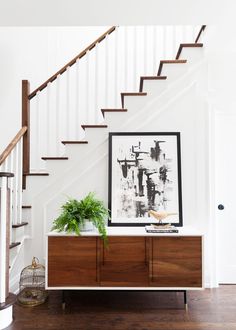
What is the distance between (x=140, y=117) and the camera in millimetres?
3576

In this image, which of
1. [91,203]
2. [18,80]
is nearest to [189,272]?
[91,203]

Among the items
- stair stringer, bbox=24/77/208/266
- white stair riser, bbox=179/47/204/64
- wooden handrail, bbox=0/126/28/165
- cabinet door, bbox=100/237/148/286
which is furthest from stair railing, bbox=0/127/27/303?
white stair riser, bbox=179/47/204/64

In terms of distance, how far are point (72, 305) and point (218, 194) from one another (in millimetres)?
1975

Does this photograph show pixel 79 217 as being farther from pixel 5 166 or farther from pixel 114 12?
pixel 114 12

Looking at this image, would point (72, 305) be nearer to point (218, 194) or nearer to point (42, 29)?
point (218, 194)

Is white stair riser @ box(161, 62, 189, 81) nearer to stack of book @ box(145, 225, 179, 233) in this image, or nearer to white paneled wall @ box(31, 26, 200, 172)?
white paneled wall @ box(31, 26, 200, 172)

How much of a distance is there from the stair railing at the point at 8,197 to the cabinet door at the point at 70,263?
394 mm

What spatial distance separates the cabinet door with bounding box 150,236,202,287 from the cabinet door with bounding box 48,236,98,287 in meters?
0.56

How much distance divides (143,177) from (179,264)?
3.39 feet

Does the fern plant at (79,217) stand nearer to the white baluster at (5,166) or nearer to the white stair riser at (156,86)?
the white baluster at (5,166)

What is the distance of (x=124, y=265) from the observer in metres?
2.87

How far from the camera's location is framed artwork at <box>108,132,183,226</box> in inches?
135

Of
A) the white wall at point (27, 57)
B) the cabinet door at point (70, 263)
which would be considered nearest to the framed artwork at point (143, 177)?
the cabinet door at point (70, 263)

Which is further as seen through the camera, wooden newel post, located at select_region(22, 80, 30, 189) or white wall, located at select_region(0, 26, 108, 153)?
white wall, located at select_region(0, 26, 108, 153)
